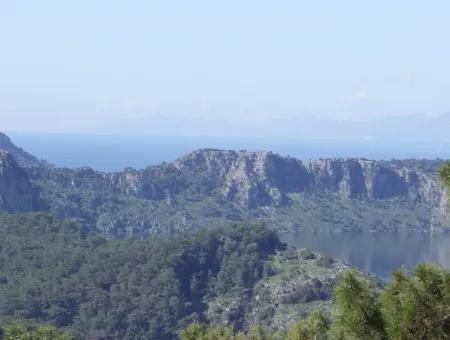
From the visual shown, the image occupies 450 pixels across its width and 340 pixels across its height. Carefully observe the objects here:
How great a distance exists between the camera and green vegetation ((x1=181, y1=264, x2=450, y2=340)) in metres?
11.0

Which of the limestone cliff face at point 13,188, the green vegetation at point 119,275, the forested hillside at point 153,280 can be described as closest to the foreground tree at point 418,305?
the forested hillside at point 153,280

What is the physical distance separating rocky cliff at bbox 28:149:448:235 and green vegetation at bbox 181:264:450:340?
143 metres

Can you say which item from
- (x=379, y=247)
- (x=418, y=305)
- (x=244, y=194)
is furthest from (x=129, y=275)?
(x=244, y=194)

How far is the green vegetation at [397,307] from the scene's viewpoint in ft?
36.2

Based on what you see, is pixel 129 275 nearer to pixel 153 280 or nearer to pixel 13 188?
pixel 153 280

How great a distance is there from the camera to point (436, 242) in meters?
145

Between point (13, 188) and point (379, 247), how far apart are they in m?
53.7

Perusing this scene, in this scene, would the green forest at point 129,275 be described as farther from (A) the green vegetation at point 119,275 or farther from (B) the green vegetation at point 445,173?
(B) the green vegetation at point 445,173

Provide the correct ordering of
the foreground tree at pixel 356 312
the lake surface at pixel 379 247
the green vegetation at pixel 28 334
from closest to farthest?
the foreground tree at pixel 356 312, the green vegetation at pixel 28 334, the lake surface at pixel 379 247

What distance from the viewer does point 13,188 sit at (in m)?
136

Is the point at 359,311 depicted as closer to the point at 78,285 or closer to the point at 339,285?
the point at 339,285

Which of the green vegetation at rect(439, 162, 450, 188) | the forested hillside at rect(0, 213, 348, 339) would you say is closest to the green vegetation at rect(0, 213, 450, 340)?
the forested hillside at rect(0, 213, 348, 339)

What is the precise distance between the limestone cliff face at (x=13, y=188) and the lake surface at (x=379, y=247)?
39650 mm

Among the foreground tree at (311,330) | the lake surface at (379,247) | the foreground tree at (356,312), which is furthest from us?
the lake surface at (379,247)
